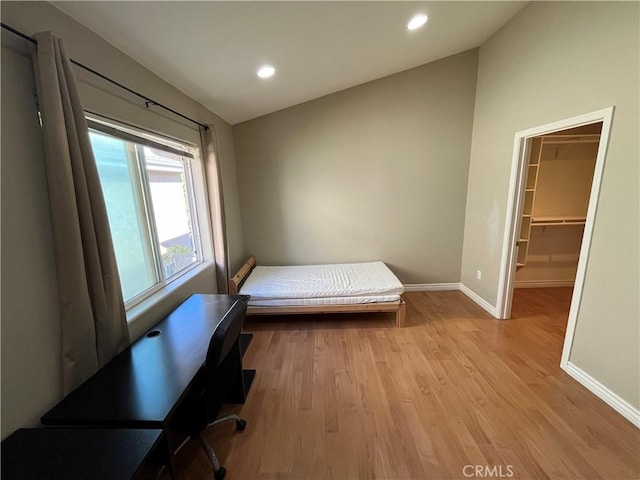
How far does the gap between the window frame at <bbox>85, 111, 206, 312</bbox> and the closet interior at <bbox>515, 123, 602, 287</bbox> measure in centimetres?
376

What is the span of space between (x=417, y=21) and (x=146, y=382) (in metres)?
3.19

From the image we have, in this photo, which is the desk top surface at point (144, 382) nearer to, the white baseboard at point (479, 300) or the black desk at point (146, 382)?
the black desk at point (146, 382)

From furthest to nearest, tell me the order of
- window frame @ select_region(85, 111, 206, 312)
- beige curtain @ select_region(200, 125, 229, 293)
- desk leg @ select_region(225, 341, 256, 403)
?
beige curtain @ select_region(200, 125, 229, 293) → desk leg @ select_region(225, 341, 256, 403) → window frame @ select_region(85, 111, 206, 312)

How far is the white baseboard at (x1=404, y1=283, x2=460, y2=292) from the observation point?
395 cm

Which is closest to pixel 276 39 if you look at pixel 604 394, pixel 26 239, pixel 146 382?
pixel 26 239

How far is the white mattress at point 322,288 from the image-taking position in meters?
2.96

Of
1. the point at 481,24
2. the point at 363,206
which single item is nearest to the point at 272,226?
the point at 363,206

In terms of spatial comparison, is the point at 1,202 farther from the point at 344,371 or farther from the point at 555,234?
the point at 555,234

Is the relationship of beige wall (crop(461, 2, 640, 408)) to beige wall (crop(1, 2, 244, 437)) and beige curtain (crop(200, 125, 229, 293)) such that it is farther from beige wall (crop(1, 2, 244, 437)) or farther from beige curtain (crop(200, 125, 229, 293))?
beige wall (crop(1, 2, 244, 437))

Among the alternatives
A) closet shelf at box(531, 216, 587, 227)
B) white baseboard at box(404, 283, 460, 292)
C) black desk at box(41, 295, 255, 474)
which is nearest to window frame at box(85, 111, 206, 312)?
black desk at box(41, 295, 255, 474)

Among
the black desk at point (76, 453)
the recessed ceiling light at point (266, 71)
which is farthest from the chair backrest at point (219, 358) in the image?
the recessed ceiling light at point (266, 71)

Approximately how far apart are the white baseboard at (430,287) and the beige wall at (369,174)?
2.8 inches

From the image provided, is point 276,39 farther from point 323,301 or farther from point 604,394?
point 604,394

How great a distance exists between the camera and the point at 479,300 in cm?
344
